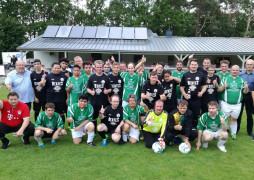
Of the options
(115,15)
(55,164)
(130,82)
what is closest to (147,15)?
(115,15)

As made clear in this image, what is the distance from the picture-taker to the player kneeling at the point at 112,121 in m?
4.31

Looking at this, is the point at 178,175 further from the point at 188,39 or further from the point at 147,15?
the point at 147,15

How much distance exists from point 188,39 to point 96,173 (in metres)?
16.8

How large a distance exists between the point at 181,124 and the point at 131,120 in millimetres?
1080

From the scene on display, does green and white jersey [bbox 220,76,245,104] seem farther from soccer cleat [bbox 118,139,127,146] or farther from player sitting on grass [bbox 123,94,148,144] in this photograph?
soccer cleat [bbox 118,139,127,146]

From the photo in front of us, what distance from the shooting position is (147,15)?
28156mm

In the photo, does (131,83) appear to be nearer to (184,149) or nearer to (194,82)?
(194,82)

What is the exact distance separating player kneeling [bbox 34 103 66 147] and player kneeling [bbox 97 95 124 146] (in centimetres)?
90

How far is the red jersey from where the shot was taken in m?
4.00

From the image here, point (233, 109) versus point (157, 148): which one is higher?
point (233, 109)

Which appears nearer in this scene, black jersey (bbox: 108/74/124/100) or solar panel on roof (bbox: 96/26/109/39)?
black jersey (bbox: 108/74/124/100)

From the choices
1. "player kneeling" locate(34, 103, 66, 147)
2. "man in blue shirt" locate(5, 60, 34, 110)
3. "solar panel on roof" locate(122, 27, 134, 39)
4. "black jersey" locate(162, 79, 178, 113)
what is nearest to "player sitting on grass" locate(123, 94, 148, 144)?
"black jersey" locate(162, 79, 178, 113)

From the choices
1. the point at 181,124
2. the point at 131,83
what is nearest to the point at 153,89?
the point at 131,83

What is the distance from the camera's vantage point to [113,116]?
4.43 meters
